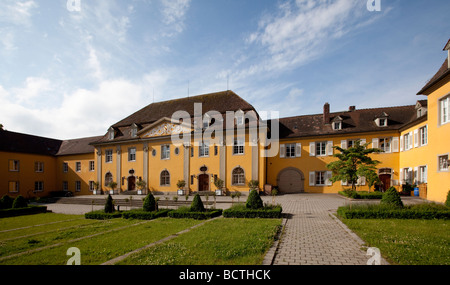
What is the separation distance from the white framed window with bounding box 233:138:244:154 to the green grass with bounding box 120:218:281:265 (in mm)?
16021

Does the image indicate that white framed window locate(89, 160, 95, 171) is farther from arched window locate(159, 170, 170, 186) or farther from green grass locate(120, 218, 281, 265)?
green grass locate(120, 218, 281, 265)

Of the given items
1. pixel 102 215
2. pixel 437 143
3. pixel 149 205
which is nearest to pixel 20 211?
pixel 102 215

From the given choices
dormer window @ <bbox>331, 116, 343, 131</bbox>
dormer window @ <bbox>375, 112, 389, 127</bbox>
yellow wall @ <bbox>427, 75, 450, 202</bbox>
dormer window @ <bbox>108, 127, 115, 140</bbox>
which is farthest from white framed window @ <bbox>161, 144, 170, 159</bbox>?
yellow wall @ <bbox>427, 75, 450, 202</bbox>

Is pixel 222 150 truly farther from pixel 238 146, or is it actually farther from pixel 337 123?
pixel 337 123

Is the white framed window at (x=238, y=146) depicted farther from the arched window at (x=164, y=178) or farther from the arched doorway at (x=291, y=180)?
the arched window at (x=164, y=178)

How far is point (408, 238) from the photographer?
7812 millimetres

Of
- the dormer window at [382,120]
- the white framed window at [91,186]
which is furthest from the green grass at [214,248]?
the white framed window at [91,186]

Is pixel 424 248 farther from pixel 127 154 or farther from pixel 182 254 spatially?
pixel 127 154

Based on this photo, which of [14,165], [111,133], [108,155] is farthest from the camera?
[111,133]

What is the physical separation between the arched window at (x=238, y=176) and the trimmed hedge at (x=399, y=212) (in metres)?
14.2

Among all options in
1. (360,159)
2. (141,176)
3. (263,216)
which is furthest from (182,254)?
(141,176)

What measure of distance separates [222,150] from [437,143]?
18.0m

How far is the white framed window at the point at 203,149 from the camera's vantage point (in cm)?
2739
